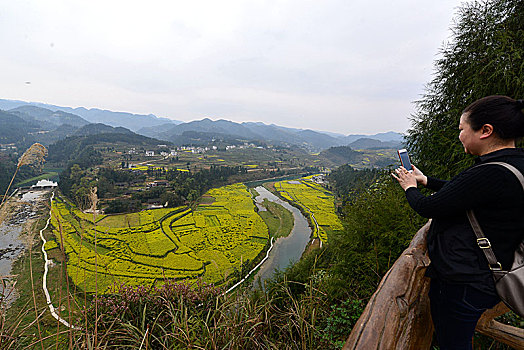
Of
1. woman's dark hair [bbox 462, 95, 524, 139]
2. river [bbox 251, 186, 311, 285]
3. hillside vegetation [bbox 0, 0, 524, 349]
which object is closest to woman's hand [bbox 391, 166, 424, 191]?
woman's dark hair [bbox 462, 95, 524, 139]

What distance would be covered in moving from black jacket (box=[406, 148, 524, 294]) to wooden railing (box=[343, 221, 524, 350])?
0.13 metres

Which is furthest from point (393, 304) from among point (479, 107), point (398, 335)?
point (479, 107)

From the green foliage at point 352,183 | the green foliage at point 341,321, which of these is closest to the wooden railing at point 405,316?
the green foliage at point 341,321

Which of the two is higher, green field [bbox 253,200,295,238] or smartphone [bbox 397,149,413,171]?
smartphone [bbox 397,149,413,171]

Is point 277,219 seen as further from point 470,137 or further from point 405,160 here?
point 470,137

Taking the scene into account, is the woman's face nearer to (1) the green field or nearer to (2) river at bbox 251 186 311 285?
(2) river at bbox 251 186 311 285

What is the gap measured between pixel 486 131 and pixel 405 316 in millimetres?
999

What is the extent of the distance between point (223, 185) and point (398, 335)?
55.6 meters

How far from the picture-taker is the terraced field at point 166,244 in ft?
60.5

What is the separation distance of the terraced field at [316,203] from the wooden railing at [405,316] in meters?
19.7

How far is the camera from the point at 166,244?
2405 cm

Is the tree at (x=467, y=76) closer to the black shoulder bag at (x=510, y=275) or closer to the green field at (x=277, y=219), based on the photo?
the black shoulder bag at (x=510, y=275)

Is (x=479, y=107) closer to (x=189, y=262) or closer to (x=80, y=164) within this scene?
(x=189, y=262)

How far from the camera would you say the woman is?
967 millimetres
